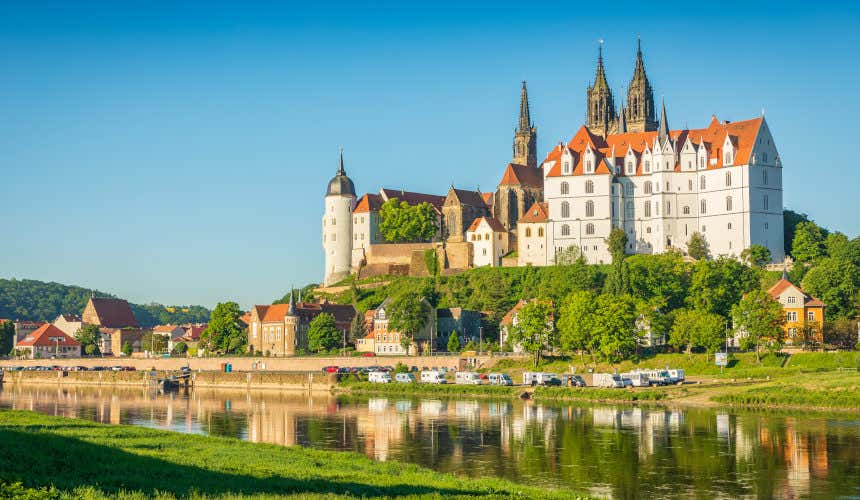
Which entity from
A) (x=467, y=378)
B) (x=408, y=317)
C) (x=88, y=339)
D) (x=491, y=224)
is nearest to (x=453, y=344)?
(x=408, y=317)

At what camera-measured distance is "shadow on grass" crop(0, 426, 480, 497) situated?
29391 mm

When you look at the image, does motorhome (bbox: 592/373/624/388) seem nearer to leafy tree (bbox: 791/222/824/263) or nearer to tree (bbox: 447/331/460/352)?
tree (bbox: 447/331/460/352)

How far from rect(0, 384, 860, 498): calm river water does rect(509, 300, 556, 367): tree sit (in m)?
13.2

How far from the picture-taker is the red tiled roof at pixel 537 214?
117 meters

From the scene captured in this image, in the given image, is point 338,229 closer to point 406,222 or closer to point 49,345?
point 406,222

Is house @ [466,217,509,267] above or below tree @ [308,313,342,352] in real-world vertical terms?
above

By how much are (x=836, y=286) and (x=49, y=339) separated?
9526cm

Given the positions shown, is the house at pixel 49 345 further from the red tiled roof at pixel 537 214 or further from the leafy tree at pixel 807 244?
the leafy tree at pixel 807 244

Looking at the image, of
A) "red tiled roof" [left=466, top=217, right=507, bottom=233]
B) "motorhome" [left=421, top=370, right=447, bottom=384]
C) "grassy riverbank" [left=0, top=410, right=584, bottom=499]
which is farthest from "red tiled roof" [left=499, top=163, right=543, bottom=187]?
"grassy riverbank" [left=0, top=410, right=584, bottom=499]

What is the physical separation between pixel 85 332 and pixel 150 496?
406 ft

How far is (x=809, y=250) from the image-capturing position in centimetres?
10681

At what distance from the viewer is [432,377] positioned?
8900 centimetres

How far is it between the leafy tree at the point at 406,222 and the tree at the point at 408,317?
23.7m

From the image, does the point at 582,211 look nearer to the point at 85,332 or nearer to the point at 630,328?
the point at 630,328
